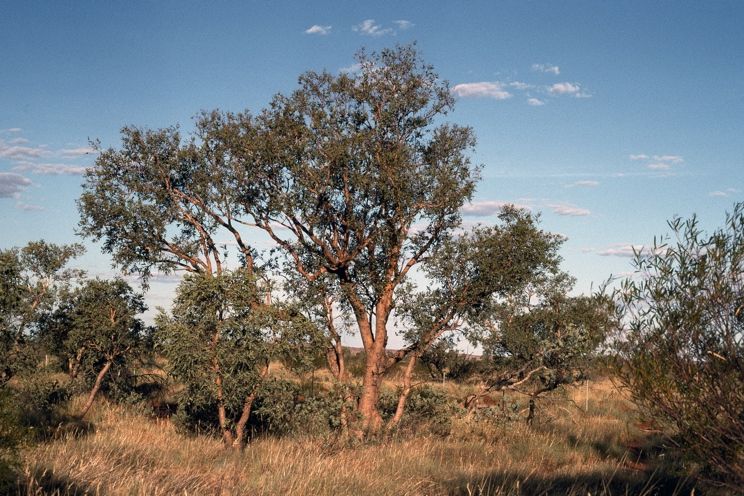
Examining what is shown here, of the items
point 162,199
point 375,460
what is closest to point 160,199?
point 162,199

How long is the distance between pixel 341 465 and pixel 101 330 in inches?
549

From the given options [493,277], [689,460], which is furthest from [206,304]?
[689,460]

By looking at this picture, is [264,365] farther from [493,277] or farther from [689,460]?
[689,460]

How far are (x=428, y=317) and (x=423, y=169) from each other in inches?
178

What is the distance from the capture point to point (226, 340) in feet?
60.5

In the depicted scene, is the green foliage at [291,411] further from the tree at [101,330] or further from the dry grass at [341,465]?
the tree at [101,330]

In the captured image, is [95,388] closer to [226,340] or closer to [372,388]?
[226,340]

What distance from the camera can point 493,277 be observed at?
65.9 feet

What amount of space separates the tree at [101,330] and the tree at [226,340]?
5219mm

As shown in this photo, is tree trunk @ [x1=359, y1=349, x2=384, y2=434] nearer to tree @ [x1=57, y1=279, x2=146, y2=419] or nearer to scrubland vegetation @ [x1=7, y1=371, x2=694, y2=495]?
scrubland vegetation @ [x1=7, y1=371, x2=694, y2=495]

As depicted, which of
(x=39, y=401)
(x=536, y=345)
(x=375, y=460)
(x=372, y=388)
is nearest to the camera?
(x=375, y=460)

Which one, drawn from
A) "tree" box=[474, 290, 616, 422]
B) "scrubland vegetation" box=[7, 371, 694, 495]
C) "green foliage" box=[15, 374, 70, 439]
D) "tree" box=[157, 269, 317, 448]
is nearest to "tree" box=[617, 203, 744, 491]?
"scrubland vegetation" box=[7, 371, 694, 495]

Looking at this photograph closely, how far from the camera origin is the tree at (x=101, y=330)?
73.8ft

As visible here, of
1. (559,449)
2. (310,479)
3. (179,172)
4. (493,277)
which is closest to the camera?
(310,479)
